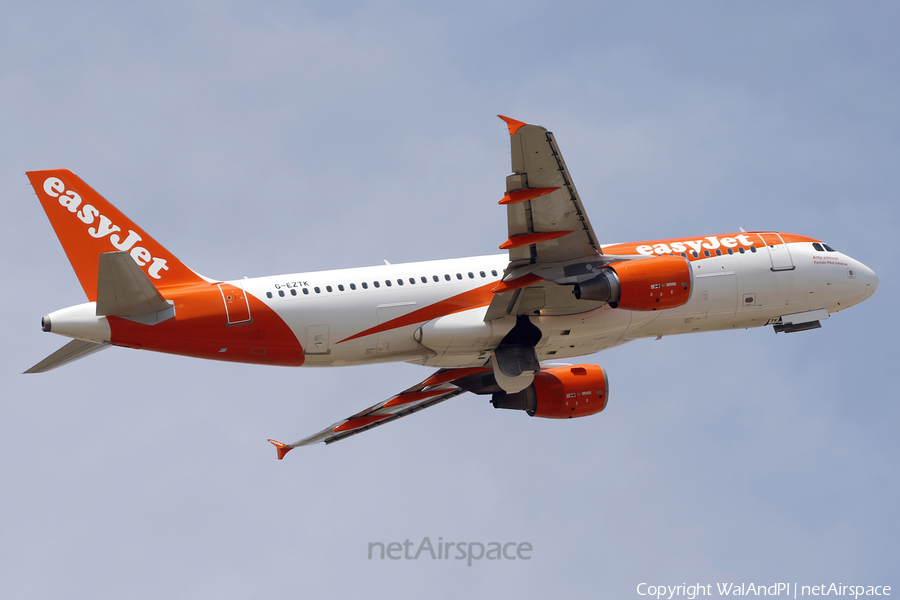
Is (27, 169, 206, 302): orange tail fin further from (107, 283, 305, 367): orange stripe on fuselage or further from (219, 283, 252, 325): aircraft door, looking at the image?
(219, 283, 252, 325): aircraft door

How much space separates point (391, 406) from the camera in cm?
3791

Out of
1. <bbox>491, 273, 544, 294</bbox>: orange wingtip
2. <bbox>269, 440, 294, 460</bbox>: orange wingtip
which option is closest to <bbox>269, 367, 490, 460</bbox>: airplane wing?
<bbox>269, 440, 294, 460</bbox>: orange wingtip

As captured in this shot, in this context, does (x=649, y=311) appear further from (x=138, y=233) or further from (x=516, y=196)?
(x=138, y=233)

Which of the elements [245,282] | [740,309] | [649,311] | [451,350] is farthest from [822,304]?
[245,282]

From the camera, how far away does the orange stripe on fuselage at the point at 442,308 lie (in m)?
31.5

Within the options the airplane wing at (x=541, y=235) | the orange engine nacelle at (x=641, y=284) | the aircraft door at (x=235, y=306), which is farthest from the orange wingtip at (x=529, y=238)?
the aircraft door at (x=235, y=306)

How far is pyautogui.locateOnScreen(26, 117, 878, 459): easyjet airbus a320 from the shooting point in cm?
2877

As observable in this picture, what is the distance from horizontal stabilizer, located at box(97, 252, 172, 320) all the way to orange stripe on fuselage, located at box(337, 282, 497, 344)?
5.81 meters

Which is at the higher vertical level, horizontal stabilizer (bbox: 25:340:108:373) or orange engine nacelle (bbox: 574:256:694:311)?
orange engine nacelle (bbox: 574:256:694:311)

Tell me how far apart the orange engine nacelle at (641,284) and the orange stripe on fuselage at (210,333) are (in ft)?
30.0

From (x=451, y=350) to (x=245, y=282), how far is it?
6802 mm

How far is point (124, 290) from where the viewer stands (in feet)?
92.2

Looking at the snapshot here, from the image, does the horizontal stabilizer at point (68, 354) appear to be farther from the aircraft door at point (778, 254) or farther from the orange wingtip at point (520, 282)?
the aircraft door at point (778, 254)

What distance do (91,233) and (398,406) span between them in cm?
1306
